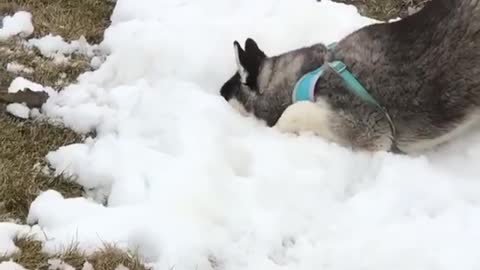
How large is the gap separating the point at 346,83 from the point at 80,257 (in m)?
2.00

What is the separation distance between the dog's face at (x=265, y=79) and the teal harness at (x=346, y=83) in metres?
0.12

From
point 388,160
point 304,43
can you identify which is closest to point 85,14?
point 304,43

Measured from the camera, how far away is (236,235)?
172 inches

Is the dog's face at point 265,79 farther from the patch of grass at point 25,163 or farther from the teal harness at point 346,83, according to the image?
the patch of grass at point 25,163

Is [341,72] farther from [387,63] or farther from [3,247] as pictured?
[3,247]

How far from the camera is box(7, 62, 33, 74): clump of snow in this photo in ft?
19.3

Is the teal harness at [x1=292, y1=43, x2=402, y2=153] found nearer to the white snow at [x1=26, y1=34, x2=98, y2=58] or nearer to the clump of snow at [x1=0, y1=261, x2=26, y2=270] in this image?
the white snow at [x1=26, y1=34, x2=98, y2=58]

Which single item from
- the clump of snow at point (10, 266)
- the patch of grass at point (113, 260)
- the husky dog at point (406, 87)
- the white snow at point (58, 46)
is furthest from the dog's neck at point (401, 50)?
the clump of snow at point (10, 266)

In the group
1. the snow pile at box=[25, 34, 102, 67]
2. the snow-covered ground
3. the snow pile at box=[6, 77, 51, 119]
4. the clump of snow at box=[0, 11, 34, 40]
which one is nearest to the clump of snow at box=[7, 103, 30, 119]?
the snow pile at box=[6, 77, 51, 119]

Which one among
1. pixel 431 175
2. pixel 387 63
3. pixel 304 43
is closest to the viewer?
pixel 431 175

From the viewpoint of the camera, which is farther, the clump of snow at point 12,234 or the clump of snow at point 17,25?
the clump of snow at point 17,25

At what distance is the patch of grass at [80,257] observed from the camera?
161 inches

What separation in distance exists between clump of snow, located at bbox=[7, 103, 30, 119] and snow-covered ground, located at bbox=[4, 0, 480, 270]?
137 mm

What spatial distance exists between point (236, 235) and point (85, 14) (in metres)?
2.96
